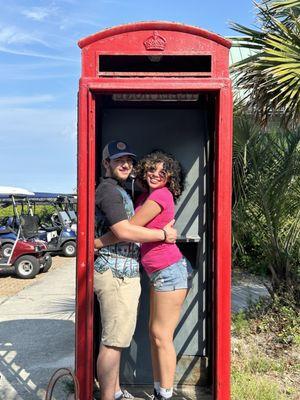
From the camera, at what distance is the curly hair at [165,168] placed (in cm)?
317

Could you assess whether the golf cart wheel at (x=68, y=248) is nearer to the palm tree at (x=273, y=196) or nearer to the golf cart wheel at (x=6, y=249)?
the golf cart wheel at (x=6, y=249)

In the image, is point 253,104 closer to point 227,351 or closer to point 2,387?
point 227,351

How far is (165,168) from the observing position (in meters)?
3.17

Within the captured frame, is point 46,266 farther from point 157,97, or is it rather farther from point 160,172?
point 160,172

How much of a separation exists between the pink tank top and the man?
64 mm

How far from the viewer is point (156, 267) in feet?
10.2

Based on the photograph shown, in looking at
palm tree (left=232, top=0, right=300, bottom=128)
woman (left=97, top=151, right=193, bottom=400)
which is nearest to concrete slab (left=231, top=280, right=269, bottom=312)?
palm tree (left=232, top=0, right=300, bottom=128)

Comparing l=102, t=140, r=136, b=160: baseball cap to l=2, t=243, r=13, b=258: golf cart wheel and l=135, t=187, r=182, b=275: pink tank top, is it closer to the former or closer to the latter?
l=135, t=187, r=182, b=275: pink tank top

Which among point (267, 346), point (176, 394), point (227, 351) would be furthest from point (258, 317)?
point (227, 351)

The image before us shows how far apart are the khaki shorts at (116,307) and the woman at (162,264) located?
177 millimetres

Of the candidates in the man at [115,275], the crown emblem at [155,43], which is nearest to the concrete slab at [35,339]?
the man at [115,275]

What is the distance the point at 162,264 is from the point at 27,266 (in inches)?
353

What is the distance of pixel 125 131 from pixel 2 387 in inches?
95.8

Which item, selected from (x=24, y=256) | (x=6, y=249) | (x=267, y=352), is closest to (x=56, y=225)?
(x=6, y=249)
